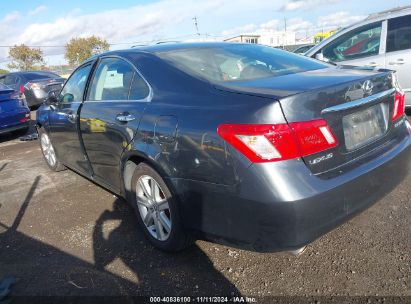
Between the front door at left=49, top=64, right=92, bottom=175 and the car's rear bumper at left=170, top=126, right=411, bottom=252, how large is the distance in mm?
1938

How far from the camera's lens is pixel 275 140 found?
2053 millimetres

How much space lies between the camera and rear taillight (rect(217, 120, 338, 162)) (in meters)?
2.05

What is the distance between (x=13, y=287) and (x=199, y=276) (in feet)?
4.40

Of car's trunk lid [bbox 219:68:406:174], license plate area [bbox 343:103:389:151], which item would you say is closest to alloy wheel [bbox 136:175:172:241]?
car's trunk lid [bbox 219:68:406:174]

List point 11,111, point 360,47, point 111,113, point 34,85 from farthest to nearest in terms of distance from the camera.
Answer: point 34,85 < point 11,111 < point 360,47 < point 111,113

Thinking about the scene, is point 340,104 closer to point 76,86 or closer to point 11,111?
point 76,86

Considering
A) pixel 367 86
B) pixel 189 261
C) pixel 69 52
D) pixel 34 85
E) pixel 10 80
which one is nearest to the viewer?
pixel 367 86

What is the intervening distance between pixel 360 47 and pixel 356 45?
0.09 meters

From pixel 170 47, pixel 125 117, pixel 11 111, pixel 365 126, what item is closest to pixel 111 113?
pixel 125 117

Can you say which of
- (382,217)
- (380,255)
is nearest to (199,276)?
(380,255)

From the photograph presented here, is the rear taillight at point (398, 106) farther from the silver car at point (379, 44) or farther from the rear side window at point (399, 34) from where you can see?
the rear side window at point (399, 34)

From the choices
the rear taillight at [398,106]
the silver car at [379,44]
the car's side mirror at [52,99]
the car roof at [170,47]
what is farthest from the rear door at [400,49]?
the car's side mirror at [52,99]

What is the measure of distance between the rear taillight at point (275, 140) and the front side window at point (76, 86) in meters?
2.38

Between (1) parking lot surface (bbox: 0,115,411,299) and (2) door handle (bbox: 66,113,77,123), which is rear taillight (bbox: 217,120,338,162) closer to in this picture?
(1) parking lot surface (bbox: 0,115,411,299)
